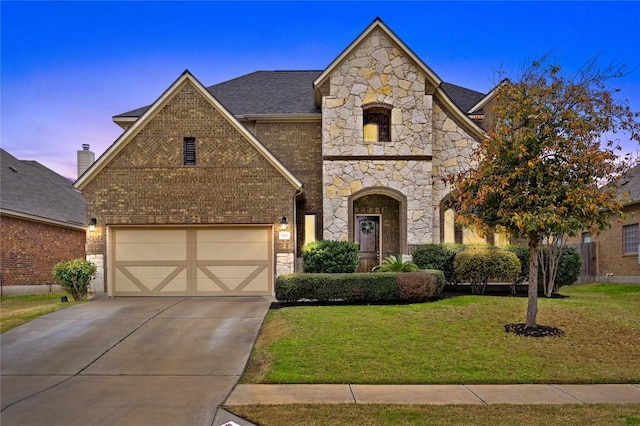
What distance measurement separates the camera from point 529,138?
1009 cm

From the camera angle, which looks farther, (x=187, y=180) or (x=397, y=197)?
(x=397, y=197)

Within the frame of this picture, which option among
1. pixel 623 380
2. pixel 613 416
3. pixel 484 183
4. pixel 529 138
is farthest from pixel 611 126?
pixel 613 416

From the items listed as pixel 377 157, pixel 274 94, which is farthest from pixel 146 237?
pixel 274 94

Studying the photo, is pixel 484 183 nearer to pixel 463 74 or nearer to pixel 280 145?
pixel 280 145

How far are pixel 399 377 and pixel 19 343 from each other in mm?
7572

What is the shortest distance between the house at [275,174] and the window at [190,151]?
0.03 m

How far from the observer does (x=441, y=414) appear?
607 centimetres

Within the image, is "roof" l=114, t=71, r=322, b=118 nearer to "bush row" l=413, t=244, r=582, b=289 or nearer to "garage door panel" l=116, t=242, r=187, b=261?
"garage door panel" l=116, t=242, r=187, b=261

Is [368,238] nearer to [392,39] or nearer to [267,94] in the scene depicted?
[392,39]

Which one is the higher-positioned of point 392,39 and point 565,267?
point 392,39

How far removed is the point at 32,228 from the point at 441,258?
15.8 metres

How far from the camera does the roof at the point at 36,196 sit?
1969 cm

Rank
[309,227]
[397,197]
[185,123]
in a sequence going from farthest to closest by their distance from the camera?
[309,227]
[397,197]
[185,123]

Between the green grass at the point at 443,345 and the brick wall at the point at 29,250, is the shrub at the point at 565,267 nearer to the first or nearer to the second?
the green grass at the point at 443,345
